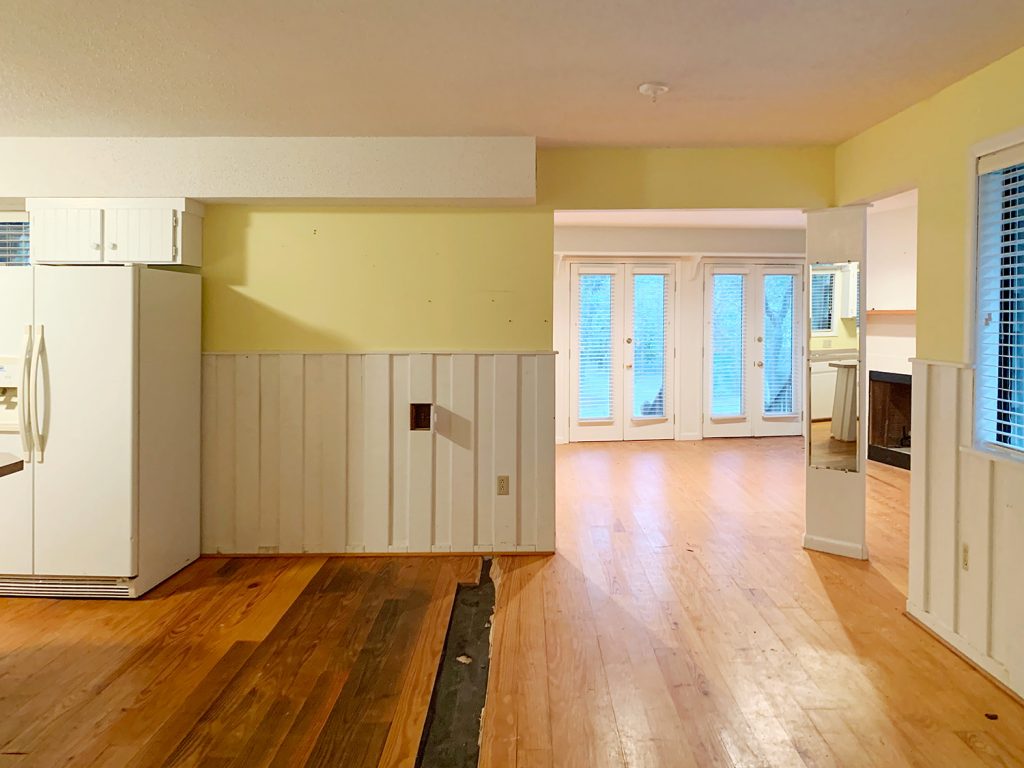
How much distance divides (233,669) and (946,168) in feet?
11.6

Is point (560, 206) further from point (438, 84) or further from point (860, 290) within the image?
point (860, 290)

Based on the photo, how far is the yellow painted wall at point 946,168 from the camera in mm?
2740

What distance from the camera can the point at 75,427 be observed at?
→ 3.44 meters

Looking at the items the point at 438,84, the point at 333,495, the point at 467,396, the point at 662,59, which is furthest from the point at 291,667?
the point at 662,59

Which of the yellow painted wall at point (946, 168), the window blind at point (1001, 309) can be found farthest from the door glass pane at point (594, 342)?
the window blind at point (1001, 309)

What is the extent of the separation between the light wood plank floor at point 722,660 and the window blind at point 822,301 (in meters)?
1.30

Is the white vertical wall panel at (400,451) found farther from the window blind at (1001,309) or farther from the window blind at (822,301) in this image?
the window blind at (1001,309)

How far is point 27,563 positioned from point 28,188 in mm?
1937

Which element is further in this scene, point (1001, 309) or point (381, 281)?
point (381, 281)

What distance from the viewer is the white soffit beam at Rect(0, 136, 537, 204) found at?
383cm

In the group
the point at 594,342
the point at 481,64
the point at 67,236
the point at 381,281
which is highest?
the point at 481,64

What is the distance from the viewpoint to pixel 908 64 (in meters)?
2.80

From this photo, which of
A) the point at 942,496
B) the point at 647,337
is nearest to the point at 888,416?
the point at 647,337

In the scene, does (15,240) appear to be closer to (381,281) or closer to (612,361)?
(381,281)
